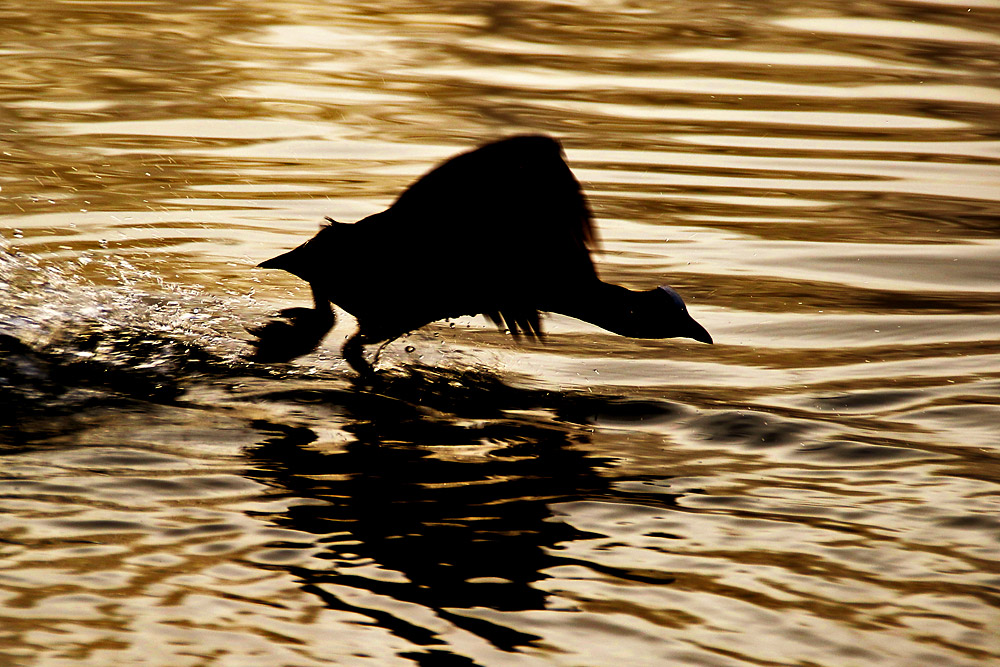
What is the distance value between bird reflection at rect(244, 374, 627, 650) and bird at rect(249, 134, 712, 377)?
402 millimetres

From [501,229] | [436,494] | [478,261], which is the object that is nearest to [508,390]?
[478,261]

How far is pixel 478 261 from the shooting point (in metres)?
5.67

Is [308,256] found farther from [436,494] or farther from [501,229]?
[436,494]

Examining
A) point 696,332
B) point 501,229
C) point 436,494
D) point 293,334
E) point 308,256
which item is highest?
point 501,229

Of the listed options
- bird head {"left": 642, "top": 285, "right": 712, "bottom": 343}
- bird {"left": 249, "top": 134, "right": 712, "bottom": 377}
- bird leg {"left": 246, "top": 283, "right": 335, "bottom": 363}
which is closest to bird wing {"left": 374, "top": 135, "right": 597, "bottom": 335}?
bird {"left": 249, "top": 134, "right": 712, "bottom": 377}

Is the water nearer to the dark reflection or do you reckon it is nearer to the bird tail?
the dark reflection

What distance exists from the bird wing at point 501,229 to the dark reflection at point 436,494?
447 millimetres

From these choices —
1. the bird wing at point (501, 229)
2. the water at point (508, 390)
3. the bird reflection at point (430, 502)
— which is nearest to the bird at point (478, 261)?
the bird wing at point (501, 229)

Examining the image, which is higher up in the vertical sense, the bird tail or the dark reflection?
the bird tail

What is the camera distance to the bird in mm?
5438

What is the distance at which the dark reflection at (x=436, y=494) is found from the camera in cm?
377

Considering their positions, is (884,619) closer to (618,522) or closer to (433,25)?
(618,522)

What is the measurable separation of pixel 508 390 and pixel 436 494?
4.41 feet

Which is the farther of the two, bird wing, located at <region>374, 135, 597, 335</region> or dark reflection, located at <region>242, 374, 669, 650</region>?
bird wing, located at <region>374, 135, 597, 335</region>
